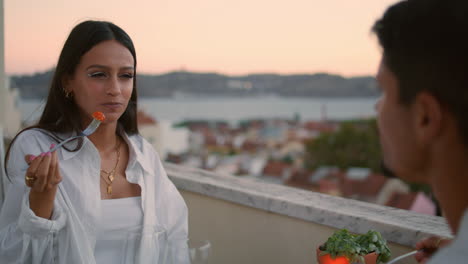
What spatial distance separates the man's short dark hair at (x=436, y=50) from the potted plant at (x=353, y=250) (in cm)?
61

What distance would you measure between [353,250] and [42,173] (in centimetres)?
74

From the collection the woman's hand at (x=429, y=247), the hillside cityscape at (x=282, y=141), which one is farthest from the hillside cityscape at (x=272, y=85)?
the woman's hand at (x=429, y=247)

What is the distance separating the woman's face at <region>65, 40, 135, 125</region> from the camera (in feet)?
4.89

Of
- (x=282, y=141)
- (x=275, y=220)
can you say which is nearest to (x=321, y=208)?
(x=275, y=220)

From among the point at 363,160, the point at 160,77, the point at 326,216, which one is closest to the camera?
the point at 326,216

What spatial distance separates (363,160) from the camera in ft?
118

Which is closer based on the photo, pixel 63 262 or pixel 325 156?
pixel 63 262

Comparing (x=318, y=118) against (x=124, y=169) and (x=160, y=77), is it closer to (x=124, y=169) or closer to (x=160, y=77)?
(x=160, y=77)

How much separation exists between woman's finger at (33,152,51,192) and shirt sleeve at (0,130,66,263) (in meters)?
0.12

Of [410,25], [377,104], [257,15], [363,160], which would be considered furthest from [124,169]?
[257,15]

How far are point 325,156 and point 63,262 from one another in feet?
119

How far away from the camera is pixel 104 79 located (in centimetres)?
150

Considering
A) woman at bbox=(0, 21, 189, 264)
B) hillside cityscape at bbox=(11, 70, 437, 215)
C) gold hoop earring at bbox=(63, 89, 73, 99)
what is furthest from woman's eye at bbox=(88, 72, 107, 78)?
hillside cityscape at bbox=(11, 70, 437, 215)

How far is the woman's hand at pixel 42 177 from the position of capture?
3.55 ft
